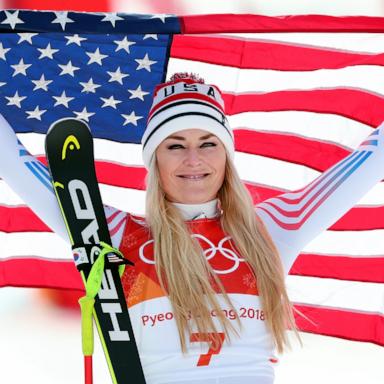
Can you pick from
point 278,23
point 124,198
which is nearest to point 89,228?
point 124,198

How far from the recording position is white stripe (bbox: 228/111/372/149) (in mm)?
4012

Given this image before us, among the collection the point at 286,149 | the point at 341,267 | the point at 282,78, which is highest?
the point at 282,78

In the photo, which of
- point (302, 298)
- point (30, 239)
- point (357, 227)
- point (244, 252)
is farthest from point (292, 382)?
point (244, 252)

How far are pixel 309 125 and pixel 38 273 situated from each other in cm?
143

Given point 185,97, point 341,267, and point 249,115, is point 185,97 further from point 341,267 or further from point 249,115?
point 341,267

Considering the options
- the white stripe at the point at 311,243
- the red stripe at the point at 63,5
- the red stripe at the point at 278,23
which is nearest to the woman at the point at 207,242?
the red stripe at the point at 278,23

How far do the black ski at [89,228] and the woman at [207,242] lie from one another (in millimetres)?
45

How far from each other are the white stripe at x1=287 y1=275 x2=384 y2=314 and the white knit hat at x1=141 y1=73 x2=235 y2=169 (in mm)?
1164

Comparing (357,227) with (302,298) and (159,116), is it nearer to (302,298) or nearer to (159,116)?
(302,298)

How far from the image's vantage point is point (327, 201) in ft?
10.3

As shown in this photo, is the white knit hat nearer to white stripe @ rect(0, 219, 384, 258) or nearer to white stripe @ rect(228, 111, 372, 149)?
white stripe @ rect(228, 111, 372, 149)

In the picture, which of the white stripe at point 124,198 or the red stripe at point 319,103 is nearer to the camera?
the red stripe at point 319,103

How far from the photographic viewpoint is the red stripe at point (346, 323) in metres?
4.10

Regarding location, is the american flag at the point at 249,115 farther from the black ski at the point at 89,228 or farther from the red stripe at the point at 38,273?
the black ski at the point at 89,228
